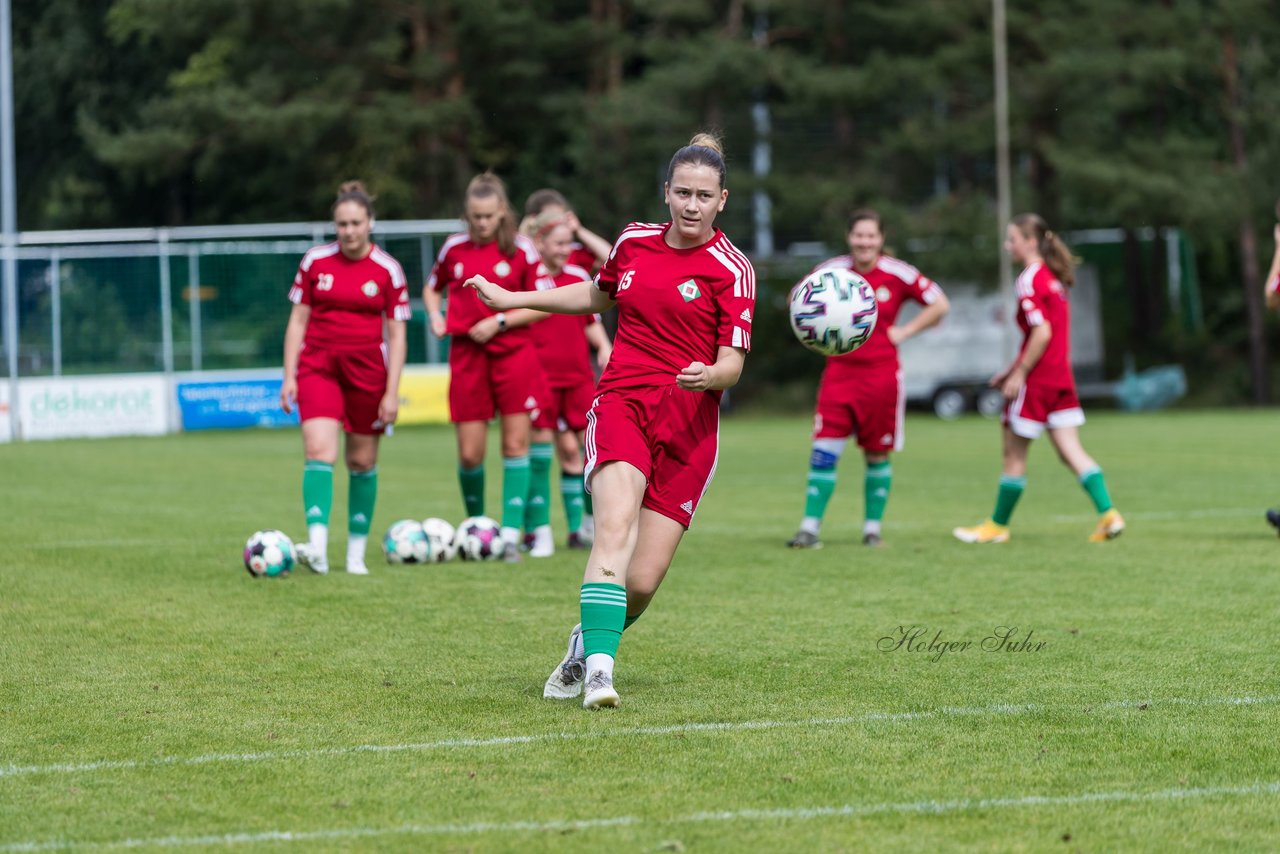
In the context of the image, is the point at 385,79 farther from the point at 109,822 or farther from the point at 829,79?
the point at 109,822

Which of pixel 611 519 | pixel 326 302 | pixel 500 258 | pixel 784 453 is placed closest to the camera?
pixel 611 519

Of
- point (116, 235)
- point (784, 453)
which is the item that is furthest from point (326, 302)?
point (116, 235)

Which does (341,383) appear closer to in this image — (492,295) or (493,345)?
(493,345)

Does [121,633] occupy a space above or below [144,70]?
below

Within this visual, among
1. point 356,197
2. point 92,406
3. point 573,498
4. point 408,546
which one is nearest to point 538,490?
point 573,498

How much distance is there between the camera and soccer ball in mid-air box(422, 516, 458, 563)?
10250 millimetres

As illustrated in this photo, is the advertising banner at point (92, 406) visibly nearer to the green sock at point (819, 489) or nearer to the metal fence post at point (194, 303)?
the metal fence post at point (194, 303)

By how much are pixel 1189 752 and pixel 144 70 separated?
134 ft

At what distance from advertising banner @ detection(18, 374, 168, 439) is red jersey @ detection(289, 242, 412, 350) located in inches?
692

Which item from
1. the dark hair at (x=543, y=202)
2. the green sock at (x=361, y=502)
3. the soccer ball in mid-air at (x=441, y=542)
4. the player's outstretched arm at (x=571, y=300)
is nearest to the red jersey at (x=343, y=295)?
the green sock at (x=361, y=502)

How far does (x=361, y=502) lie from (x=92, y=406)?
17742 millimetres

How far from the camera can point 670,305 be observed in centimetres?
614

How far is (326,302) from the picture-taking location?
9641 mm

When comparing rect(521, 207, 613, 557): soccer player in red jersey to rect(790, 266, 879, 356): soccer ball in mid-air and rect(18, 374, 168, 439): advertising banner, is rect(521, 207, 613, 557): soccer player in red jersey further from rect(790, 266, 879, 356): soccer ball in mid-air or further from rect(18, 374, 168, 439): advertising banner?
rect(18, 374, 168, 439): advertising banner
